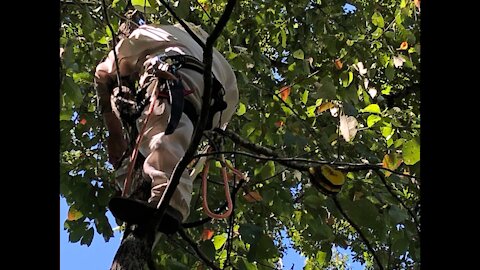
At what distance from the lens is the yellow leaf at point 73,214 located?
3.12 metres

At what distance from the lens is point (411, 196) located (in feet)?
12.7

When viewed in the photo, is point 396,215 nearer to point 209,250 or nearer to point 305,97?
point 209,250

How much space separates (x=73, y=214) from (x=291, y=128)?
1.30m

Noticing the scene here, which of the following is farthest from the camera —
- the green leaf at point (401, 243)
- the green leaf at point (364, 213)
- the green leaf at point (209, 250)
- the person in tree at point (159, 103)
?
the green leaf at point (401, 243)

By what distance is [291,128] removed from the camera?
378 centimetres

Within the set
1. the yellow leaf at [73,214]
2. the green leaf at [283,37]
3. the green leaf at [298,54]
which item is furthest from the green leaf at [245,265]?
the green leaf at [283,37]

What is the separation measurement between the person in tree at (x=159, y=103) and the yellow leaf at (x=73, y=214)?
23.1 inches

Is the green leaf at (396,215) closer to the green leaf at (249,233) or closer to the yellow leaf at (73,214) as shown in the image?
the green leaf at (249,233)

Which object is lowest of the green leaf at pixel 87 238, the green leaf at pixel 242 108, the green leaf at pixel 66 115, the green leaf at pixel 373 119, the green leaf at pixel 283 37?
the green leaf at pixel 87 238

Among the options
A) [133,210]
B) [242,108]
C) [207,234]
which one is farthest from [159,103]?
[242,108]

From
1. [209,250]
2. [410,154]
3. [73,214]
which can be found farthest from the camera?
[73,214]

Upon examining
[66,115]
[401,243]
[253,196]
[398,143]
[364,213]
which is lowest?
[364,213]

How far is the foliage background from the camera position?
9.90ft
